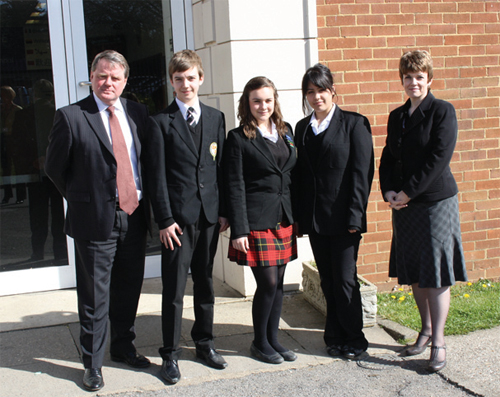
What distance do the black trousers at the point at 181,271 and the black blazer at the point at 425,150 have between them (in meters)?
1.24

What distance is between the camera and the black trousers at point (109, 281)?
3.56 metres

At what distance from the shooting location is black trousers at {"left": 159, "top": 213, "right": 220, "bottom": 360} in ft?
11.8

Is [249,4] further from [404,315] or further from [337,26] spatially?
[404,315]

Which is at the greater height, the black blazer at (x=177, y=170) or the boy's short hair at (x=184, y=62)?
the boy's short hair at (x=184, y=62)

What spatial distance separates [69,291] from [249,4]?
9.70ft

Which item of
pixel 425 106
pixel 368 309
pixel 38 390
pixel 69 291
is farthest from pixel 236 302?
pixel 425 106

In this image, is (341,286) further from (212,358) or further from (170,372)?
(170,372)

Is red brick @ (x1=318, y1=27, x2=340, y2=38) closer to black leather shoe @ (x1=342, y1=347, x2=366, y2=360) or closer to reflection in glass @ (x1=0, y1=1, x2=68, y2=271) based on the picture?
reflection in glass @ (x1=0, y1=1, x2=68, y2=271)

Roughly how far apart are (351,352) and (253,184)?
1.30 meters

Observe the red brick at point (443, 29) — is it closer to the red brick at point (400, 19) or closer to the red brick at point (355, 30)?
the red brick at point (400, 19)

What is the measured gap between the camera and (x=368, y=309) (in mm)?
4418

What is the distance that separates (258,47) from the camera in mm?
4871

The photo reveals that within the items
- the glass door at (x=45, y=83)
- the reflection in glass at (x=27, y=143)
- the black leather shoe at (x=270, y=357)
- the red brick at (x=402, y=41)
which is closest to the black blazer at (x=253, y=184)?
the black leather shoe at (x=270, y=357)

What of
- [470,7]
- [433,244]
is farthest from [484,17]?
[433,244]
